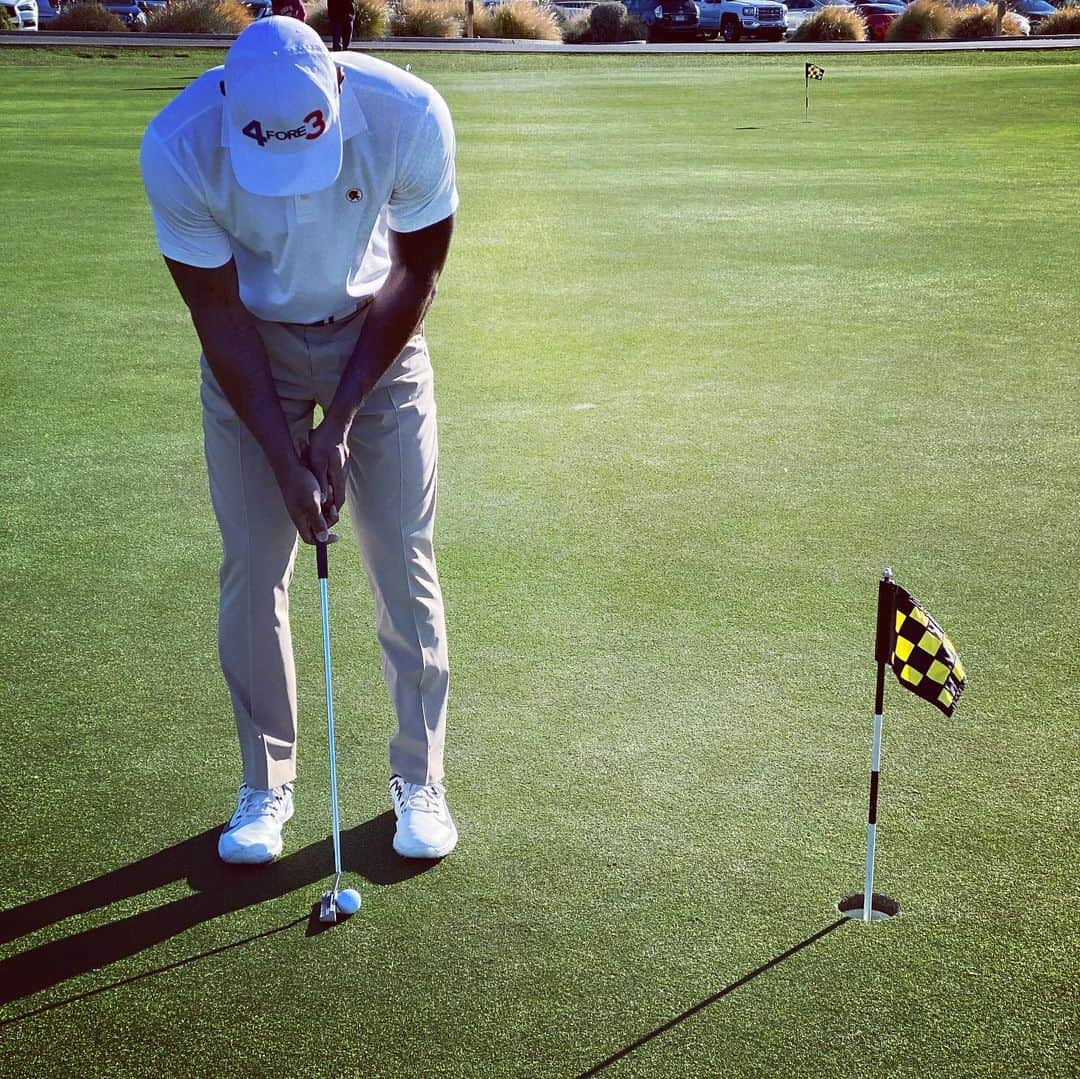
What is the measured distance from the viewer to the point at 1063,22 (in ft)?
121

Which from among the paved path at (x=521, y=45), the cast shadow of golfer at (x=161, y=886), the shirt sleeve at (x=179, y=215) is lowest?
the cast shadow of golfer at (x=161, y=886)

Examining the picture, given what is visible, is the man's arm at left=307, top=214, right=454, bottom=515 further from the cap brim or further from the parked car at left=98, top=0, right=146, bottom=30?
the parked car at left=98, top=0, right=146, bottom=30

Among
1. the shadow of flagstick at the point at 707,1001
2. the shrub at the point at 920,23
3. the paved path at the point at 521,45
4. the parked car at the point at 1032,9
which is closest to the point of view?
the shadow of flagstick at the point at 707,1001

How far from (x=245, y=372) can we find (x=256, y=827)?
43.5 inches

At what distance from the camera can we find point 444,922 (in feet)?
9.67

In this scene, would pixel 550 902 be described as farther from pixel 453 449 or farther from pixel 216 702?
pixel 453 449

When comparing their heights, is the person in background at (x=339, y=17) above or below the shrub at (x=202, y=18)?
below

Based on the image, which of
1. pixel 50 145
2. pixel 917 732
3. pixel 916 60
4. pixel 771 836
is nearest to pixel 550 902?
pixel 771 836

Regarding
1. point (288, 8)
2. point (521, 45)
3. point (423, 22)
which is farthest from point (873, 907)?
point (423, 22)

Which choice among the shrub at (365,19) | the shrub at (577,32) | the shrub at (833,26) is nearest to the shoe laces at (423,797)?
the shrub at (365,19)

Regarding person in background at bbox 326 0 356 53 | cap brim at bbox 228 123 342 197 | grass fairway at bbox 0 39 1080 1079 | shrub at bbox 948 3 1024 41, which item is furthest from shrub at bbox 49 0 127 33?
cap brim at bbox 228 123 342 197

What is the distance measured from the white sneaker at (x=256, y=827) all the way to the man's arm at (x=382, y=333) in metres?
0.79

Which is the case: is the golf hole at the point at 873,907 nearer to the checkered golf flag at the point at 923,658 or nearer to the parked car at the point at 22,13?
the checkered golf flag at the point at 923,658

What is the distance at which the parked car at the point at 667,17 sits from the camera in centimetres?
3547
